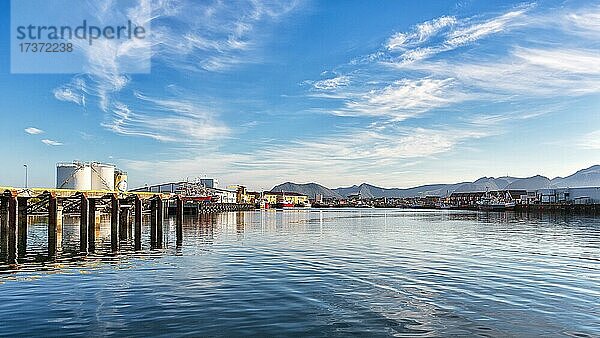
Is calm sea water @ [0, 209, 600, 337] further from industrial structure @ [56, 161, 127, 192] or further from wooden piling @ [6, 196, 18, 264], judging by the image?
industrial structure @ [56, 161, 127, 192]

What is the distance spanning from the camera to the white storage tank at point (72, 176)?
86812mm

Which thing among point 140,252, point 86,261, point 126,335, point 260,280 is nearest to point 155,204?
point 140,252

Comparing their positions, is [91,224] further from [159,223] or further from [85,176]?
[85,176]

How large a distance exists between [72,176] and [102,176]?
7.57 m

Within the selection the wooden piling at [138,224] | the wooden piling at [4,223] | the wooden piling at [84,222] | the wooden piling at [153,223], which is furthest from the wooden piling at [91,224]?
the wooden piling at [4,223]

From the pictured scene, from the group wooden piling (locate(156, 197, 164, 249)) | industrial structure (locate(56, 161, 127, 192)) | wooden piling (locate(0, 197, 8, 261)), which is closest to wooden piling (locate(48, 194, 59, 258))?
wooden piling (locate(0, 197, 8, 261))

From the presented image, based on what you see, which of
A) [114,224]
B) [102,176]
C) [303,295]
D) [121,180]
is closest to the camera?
[303,295]

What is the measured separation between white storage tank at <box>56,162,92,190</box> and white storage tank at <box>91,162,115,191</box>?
3799mm

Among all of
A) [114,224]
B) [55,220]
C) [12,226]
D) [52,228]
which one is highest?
[55,220]

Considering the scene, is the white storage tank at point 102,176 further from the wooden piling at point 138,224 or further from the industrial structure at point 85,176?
the wooden piling at point 138,224

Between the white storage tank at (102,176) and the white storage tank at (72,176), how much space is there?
3799 millimetres

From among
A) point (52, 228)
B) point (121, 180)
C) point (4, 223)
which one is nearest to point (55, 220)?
point (52, 228)

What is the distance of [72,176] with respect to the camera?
86.9 metres

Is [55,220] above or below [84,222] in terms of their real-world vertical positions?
above
